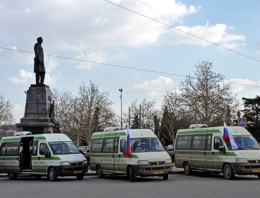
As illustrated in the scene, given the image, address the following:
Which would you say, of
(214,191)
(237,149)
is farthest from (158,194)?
(237,149)

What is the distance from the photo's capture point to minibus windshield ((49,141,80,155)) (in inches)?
920

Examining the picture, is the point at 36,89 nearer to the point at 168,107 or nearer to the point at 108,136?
the point at 108,136

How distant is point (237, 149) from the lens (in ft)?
72.2

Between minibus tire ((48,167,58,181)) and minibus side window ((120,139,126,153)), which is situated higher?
minibus side window ((120,139,126,153))

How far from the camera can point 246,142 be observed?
74.2 feet

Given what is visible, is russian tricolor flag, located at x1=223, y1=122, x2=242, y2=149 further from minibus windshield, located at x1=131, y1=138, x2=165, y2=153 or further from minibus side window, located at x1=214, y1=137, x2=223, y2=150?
minibus windshield, located at x1=131, y1=138, x2=165, y2=153

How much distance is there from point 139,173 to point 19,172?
289 inches

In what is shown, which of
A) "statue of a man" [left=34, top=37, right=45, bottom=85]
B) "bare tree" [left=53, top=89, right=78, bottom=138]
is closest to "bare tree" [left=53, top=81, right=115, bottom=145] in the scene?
"bare tree" [left=53, top=89, right=78, bottom=138]

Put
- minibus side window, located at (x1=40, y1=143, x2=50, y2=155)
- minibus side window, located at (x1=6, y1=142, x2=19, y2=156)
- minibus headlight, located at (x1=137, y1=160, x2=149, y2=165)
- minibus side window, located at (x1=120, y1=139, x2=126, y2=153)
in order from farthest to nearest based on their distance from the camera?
minibus side window, located at (x1=6, y1=142, x2=19, y2=156) → minibus side window, located at (x1=40, y1=143, x2=50, y2=155) → minibus side window, located at (x1=120, y1=139, x2=126, y2=153) → minibus headlight, located at (x1=137, y1=160, x2=149, y2=165)

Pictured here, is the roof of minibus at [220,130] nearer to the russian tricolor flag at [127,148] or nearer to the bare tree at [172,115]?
the russian tricolor flag at [127,148]

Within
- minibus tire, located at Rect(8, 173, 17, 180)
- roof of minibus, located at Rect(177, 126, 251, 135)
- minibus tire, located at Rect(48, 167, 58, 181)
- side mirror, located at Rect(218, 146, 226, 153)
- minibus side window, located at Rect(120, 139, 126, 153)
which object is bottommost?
minibus tire, located at Rect(8, 173, 17, 180)

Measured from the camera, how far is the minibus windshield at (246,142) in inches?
880

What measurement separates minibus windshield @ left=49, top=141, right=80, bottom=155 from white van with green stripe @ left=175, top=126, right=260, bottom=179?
18.9 ft

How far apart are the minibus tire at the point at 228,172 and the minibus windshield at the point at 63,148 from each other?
6.94m
